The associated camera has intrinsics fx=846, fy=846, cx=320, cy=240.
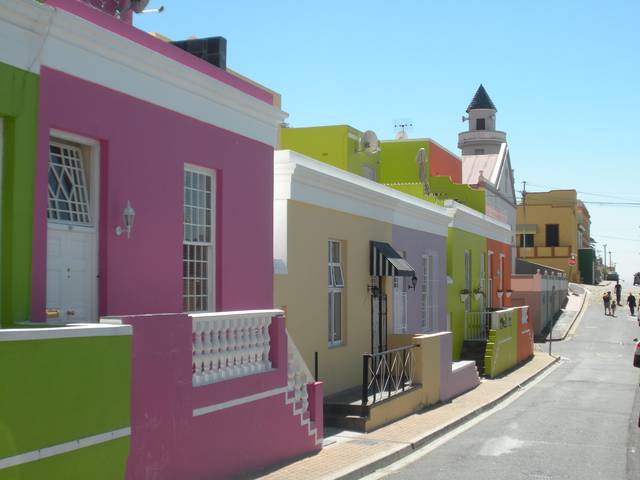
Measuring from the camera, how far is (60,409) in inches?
267

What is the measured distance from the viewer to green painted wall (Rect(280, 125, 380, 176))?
25.5 m

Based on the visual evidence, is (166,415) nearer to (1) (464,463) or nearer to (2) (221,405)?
(2) (221,405)

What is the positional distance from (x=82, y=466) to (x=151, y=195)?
3.71 meters

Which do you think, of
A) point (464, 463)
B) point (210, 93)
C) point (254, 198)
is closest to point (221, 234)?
point (254, 198)

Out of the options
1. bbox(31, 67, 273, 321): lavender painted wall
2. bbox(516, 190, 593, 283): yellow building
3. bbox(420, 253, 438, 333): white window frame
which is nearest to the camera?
bbox(31, 67, 273, 321): lavender painted wall

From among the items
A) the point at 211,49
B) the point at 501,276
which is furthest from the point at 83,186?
the point at 501,276

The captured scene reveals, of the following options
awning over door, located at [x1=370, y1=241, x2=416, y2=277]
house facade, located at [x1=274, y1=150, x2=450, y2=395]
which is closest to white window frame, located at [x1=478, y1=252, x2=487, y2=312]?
house facade, located at [x1=274, y1=150, x2=450, y2=395]

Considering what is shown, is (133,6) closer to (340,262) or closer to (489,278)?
(340,262)

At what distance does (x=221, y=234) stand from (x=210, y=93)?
6.08ft

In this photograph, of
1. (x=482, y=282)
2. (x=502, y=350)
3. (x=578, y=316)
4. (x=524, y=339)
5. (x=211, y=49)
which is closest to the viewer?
(x=211, y=49)

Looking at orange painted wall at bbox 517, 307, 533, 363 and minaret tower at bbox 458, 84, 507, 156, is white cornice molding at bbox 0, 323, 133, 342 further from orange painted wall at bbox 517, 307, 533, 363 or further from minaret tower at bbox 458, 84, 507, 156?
minaret tower at bbox 458, 84, 507, 156

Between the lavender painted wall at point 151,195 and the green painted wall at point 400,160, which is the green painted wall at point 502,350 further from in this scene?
the lavender painted wall at point 151,195

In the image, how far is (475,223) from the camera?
27578 mm

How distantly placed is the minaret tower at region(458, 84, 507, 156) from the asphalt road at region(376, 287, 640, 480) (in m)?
39.5
